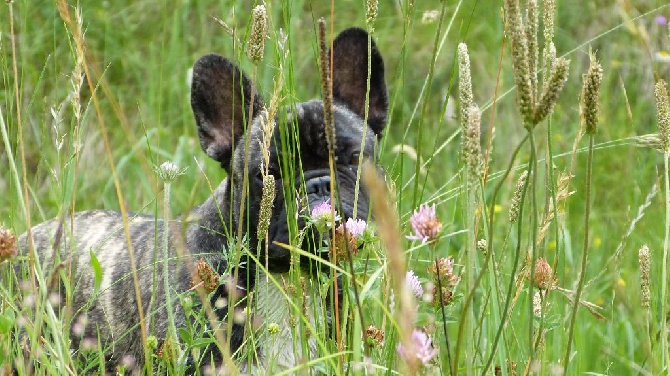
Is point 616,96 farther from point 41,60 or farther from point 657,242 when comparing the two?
point 41,60

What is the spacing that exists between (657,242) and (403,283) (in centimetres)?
362

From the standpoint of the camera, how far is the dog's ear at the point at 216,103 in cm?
390

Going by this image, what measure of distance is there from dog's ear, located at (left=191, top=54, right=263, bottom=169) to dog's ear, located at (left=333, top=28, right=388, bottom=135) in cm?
37

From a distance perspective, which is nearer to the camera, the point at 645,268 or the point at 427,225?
the point at 427,225

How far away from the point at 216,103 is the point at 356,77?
1.86ft

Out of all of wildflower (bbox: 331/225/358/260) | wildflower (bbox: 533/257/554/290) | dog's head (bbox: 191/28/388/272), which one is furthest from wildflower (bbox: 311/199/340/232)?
dog's head (bbox: 191/28/388/272)

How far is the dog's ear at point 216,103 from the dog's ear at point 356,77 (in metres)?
0.37

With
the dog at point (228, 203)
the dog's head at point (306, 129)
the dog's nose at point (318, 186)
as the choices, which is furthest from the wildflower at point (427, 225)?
the dog's nose at point (318, 186)

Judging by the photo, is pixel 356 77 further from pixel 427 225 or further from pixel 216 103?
pixel 427 225

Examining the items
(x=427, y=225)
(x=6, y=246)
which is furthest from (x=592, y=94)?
(x=6, y=246)

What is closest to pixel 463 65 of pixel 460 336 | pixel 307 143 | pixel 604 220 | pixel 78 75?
pixel 460 336

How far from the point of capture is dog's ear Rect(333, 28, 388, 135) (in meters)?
4.04

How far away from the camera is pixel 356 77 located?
4.23 metres

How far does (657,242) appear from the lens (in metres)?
4.39
